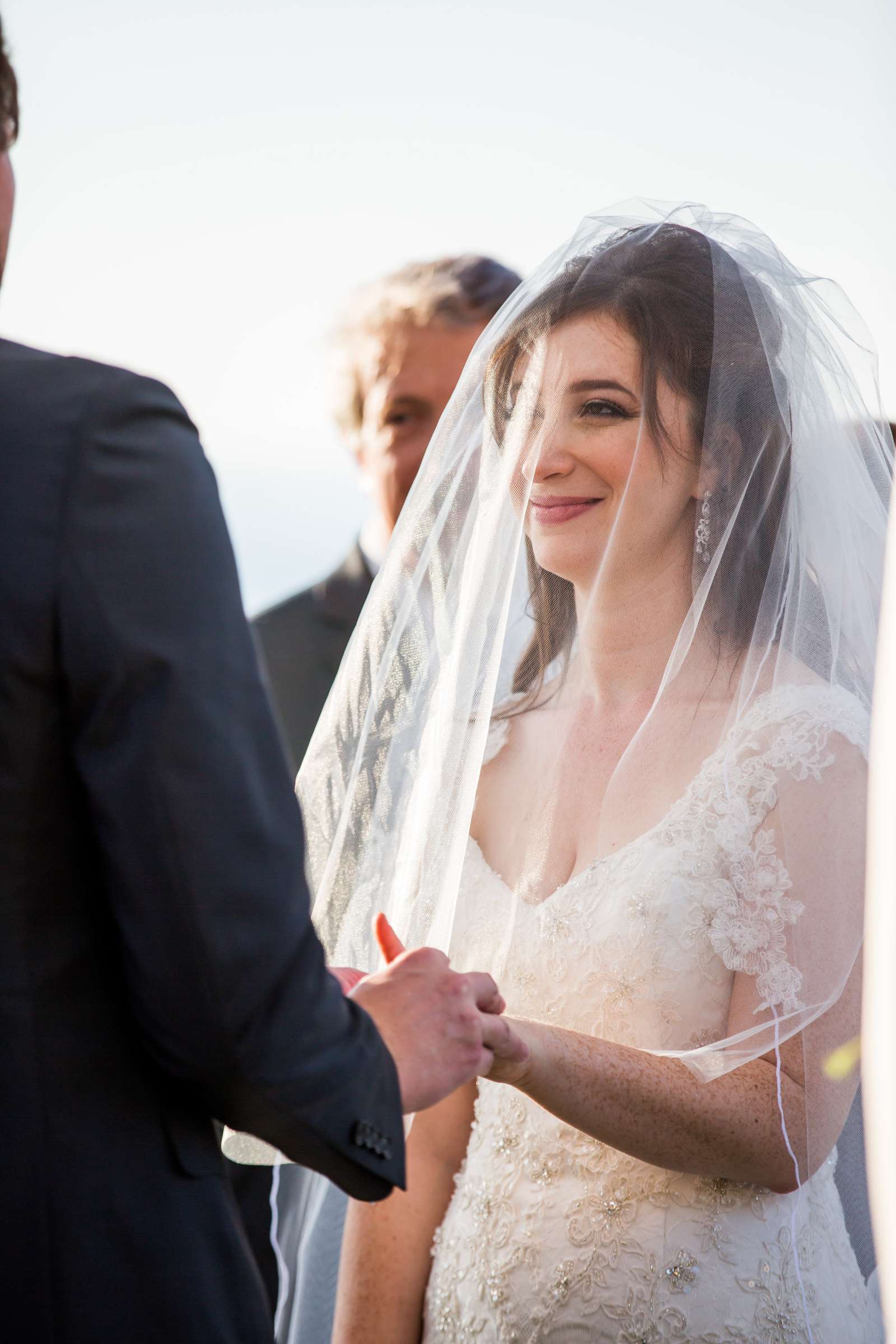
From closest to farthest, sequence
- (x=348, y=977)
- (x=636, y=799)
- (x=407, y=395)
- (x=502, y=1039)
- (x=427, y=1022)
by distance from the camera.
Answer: (x=427, y=1022)
(x=502, y=1039)
(x=348, y=977)
(x=636, y=799)
(x=407, y=395)

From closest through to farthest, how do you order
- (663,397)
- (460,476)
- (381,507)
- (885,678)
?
(885,678) < (663,397) < (460,476) < (381,507)

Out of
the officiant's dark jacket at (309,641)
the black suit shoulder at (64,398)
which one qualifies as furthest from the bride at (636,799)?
the officiant's dark jacket at (309,641)

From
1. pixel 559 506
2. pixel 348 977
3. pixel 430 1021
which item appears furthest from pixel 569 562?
pixel 430 1021

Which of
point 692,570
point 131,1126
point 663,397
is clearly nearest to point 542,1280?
point 131,1126

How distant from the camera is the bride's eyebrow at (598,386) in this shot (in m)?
1.73

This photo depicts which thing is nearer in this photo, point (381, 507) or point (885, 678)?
point (885, 678)

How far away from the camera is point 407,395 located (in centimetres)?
309

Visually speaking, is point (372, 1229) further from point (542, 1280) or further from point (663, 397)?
point (663, 397)

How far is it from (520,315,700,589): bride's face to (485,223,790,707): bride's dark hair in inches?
0.7

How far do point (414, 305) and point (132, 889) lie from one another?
96.5 inches

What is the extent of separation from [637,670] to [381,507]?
56.2 inches

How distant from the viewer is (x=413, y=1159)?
1.83 meters

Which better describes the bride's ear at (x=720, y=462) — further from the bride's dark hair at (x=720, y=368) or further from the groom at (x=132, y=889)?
the groom at (x=132, y=889)

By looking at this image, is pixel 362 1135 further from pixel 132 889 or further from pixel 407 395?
pixel 407 395
